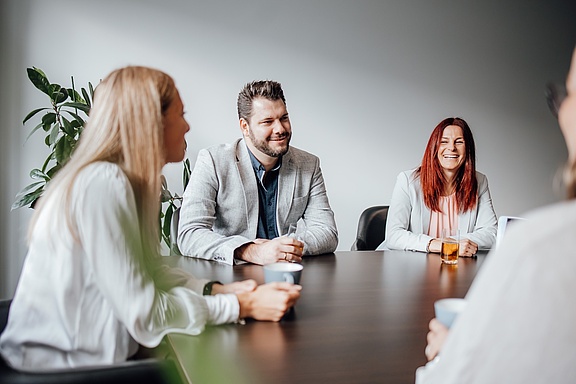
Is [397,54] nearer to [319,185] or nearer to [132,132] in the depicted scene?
[319,185]

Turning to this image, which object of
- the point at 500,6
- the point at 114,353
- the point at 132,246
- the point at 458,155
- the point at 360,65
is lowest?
the point at 114,353

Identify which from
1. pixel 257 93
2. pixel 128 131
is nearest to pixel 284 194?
pixel 257 93

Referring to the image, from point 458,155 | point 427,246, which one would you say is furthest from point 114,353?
point 458,155

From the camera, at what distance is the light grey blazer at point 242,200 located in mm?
2096

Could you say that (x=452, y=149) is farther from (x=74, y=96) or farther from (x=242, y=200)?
(x=74, y=96)

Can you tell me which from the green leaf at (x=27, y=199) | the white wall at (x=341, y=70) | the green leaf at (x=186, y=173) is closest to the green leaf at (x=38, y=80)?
the white wall at (x=341, y=70)

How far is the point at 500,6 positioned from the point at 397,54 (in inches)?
39.3

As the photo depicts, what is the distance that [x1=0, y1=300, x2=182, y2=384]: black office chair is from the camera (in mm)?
993

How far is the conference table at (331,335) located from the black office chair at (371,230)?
962 millimetres

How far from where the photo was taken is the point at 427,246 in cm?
220

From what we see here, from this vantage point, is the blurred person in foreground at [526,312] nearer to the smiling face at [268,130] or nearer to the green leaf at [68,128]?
the smiling face at [268,130]

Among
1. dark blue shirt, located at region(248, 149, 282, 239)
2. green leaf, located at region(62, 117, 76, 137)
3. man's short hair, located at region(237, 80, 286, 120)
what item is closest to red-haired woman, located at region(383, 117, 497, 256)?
dark blue shirt, located at region(248, 149, 282, 239)

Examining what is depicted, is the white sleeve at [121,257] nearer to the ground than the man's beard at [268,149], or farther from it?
nearer to the ground

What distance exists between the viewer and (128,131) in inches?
46.6
